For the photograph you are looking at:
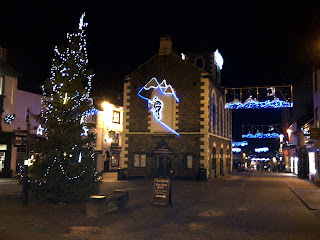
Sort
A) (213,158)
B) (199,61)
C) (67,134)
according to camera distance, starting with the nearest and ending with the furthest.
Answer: (67,134) < (213,158) < (199,61)

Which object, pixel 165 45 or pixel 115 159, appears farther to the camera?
pixel 115 159

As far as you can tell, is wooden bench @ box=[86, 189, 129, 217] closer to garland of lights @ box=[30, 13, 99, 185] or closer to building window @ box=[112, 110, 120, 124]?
garland of lights @ box=[30, 13, 99, 185]

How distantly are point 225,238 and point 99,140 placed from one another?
33646mm

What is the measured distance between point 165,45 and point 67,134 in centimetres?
1863

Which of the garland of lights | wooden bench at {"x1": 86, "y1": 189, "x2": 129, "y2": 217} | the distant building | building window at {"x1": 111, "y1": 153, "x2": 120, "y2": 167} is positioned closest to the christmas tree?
the garland of lights

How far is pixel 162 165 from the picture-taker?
30.3m

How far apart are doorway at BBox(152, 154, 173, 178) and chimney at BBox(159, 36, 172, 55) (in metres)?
9.26

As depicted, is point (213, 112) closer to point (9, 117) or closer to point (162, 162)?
point (162, 162)

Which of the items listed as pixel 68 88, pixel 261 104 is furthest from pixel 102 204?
pixel 261 104

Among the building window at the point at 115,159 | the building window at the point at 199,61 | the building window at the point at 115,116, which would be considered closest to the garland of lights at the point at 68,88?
the building window at the point at 199,61

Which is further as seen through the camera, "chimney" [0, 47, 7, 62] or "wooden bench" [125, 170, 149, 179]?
"wooden bench" [125, 170, 149, 179]

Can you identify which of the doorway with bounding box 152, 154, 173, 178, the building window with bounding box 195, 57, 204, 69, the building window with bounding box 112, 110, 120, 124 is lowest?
the doorway with bounding box 152, 154, 173, 178

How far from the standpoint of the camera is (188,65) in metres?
30.8

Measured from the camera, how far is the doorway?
30.2 m
